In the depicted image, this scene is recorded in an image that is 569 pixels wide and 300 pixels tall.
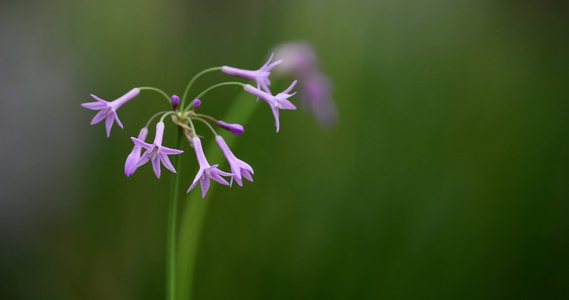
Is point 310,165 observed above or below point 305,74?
below

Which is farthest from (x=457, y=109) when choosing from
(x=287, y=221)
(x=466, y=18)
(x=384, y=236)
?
(x=287, y=221)

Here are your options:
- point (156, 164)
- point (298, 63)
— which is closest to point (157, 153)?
point (156, 164)

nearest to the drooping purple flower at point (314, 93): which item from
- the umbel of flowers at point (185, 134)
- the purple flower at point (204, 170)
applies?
the umbel of flowers at point (185, 134)

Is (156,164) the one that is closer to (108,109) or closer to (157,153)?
(157,153)

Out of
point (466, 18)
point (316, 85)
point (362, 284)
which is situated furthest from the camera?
point (466, 18)

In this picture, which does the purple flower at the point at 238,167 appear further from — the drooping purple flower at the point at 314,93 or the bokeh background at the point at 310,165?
the bokeh background at the point at 310,165

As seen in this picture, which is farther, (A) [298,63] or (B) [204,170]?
(A) [298,63]

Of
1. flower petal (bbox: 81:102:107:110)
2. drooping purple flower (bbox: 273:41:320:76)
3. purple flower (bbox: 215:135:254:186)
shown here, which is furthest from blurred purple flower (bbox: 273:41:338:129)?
flower petal (bbox: 81:102:107:110)

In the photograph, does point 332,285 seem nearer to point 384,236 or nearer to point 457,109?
point 384,236
